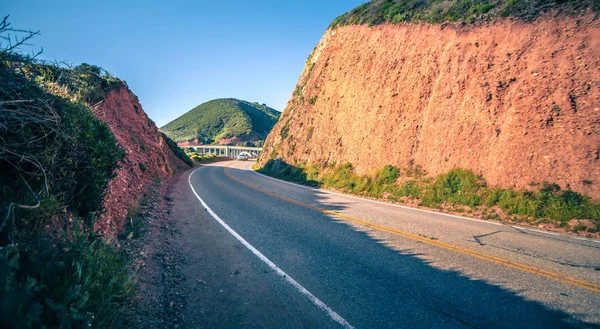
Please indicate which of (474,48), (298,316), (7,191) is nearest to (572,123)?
(474,48)

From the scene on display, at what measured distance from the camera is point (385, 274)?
4531mm

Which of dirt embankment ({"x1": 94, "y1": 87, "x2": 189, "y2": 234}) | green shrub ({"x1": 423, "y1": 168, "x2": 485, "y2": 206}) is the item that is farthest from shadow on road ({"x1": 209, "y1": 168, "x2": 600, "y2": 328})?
green shrub ({"x1": 423, "y1": 168, "x2": 485, "y2": 206})

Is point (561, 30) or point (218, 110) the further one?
point (218, 110)

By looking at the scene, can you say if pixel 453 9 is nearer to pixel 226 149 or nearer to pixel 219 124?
pixel 226 149

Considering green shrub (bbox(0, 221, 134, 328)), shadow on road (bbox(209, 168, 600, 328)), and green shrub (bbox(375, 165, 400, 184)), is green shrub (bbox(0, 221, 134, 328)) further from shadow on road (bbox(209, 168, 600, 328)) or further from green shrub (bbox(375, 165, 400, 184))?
green shrub (bbox(375, 165, 400, 184))

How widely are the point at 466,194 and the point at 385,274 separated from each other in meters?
8.25

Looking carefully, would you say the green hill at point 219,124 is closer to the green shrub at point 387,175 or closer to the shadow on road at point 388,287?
the green shrub at point 387,175

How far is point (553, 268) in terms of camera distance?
4707 millimetres

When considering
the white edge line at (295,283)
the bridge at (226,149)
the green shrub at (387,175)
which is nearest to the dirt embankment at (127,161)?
the white edge line at (295,283)

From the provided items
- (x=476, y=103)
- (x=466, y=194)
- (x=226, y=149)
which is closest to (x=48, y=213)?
(x=466, y=194)

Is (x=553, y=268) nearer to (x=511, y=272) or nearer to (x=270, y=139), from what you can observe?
(x=511, y=272)

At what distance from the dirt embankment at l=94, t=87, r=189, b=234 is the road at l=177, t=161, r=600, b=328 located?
173 cm

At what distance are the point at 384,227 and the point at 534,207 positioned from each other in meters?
5.74

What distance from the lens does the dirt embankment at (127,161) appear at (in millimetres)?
6668
